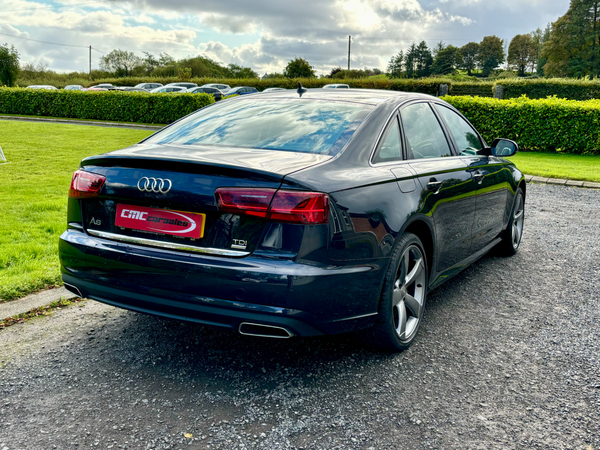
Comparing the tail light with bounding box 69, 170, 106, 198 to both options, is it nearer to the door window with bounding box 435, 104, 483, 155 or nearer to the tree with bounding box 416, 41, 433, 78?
the door window with bounding box 435, 104, 483, 155

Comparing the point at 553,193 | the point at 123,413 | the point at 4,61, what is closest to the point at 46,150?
the point at 553,193

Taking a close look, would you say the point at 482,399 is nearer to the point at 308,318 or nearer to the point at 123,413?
the point at 308,318

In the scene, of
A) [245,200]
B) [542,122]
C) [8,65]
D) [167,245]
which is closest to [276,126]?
[245,200]

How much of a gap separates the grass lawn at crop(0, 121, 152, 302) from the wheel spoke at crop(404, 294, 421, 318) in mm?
2867

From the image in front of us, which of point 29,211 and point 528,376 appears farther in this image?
point 29,211

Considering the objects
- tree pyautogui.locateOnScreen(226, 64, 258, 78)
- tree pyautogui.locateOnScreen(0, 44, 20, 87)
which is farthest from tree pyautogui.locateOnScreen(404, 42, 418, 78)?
tree pyautogui.locateOnScreen(0, 44, 20, 87)

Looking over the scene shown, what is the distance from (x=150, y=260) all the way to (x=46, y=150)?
12181 mm

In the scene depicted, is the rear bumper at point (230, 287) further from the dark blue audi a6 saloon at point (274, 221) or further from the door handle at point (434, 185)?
the door handle at point (434, 185)

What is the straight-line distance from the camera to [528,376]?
319 centimetres

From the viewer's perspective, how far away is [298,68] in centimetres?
6681

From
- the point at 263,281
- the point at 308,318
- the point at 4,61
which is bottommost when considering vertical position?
the point at 308,318

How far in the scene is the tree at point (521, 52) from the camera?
12875 centimetres

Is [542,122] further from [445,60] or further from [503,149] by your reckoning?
[445,60]

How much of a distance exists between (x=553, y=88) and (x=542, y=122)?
21.6 meters
